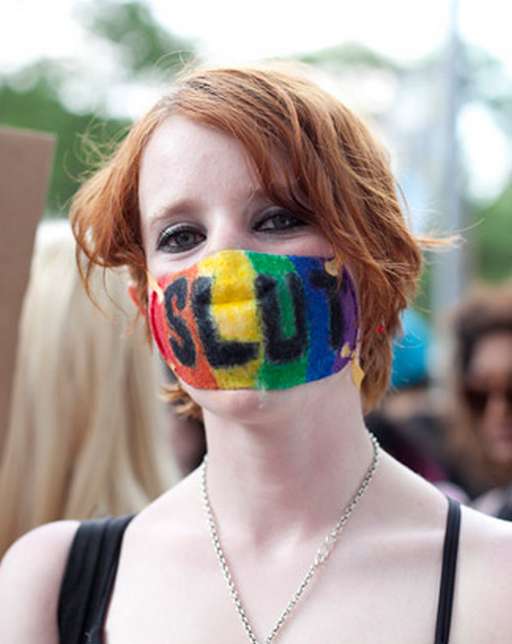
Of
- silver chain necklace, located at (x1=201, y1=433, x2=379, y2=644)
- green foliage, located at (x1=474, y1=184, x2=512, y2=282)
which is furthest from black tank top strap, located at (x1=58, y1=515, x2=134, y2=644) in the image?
green foliage, located at (x1=474, y1=184, x2=512, y2=282)

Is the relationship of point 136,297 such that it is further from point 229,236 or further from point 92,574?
point 92,574

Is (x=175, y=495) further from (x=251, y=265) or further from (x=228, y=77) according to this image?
(x=228, y=77)

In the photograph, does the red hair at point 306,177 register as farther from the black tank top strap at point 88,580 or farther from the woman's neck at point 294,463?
the black tank top strap at point 88,580

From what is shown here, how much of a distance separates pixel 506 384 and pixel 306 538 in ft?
8.96

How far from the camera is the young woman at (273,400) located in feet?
4.95

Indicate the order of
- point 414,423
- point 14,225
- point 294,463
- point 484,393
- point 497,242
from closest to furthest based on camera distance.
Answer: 1. point 294,463
2. point 14,225
3. point 484,393
4. point 414,423
5. point 497,242

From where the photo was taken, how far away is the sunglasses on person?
4.20 m

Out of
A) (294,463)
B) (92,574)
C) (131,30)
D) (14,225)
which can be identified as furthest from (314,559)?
(131,30)

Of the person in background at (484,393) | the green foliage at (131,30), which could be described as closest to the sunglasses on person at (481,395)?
the person in background at (484,393)

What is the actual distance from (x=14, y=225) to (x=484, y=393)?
8.77 feet

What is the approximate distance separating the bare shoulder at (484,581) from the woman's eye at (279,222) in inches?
21.6

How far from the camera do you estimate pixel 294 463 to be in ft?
5.29

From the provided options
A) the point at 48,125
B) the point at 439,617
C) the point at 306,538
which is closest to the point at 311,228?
the point at 306,538

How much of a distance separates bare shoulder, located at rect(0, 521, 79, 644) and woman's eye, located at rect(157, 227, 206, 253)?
1.86 ft
